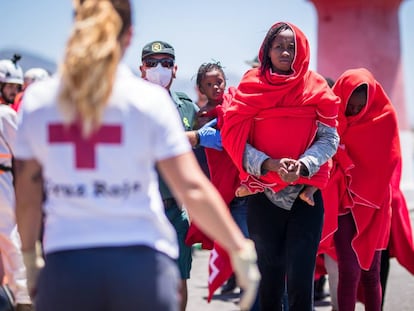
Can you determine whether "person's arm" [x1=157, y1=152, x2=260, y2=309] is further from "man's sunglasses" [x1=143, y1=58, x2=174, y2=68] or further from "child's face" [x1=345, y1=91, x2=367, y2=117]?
"child's face" [x1=345, y1=91, x2=367, y2=117]

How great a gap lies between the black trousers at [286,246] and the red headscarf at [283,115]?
0.15 m

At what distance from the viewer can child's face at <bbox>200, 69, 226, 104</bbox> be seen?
632cm

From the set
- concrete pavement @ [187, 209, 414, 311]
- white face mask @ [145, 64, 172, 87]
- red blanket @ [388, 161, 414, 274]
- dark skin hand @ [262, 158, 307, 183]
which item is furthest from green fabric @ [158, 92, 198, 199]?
concrete pavement @ [187, 209, 414, 311]

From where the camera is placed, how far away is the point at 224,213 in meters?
2.89

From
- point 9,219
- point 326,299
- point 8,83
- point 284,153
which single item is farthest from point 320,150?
point 326,299

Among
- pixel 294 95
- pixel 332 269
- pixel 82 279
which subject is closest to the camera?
pixel 82 279

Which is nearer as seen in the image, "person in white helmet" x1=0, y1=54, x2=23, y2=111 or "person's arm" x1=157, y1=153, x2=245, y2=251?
"person's arm" x1=157, y1=153, x2=245, y2=251

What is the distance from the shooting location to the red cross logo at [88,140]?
282 cm

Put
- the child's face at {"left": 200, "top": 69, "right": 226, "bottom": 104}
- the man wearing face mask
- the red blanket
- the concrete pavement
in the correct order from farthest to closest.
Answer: the concrete pavement
the red blanket
the child's face at {"left": 200, "top": 69, "right": 226, "bottom": 104}
the man wearing face mask

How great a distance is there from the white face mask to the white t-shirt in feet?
9.76

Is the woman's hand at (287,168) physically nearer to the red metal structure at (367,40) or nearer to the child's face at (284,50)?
the child's face at (284,50)

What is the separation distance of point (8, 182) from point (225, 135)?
58.1 inches

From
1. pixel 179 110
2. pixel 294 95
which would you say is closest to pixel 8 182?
pixel 179 110

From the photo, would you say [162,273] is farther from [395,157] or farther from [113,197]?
[395,157]
